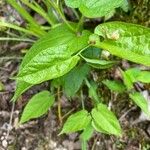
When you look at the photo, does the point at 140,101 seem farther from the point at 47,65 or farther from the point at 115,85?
the point at 47,65

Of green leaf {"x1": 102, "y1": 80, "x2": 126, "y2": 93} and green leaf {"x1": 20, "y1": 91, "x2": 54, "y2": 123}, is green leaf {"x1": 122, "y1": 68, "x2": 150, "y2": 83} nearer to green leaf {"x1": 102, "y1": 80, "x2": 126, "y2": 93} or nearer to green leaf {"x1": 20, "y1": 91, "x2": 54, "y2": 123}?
green leaf {"x1": 102, "y1": 80, "x2": 126, "y2": 93}

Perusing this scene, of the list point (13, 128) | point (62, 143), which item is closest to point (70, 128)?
point (62, 143)

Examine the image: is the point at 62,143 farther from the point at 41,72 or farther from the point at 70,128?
the point at 41,72

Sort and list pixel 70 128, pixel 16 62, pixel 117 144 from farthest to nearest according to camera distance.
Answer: pixel 16 62
pixel 117 144
pixel 70 128

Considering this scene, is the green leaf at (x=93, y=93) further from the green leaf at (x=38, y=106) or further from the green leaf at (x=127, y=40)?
the green leaf at (x=127, y=40)

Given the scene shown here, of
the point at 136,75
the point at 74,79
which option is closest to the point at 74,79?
the point at 74,79

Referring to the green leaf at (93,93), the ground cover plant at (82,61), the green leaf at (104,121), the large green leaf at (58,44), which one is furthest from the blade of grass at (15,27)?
the green leaf at (104,121)

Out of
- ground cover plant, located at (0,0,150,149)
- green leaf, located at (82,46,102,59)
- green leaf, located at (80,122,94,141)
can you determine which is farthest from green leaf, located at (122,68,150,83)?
green leaf, located at (80,122,94,141)
